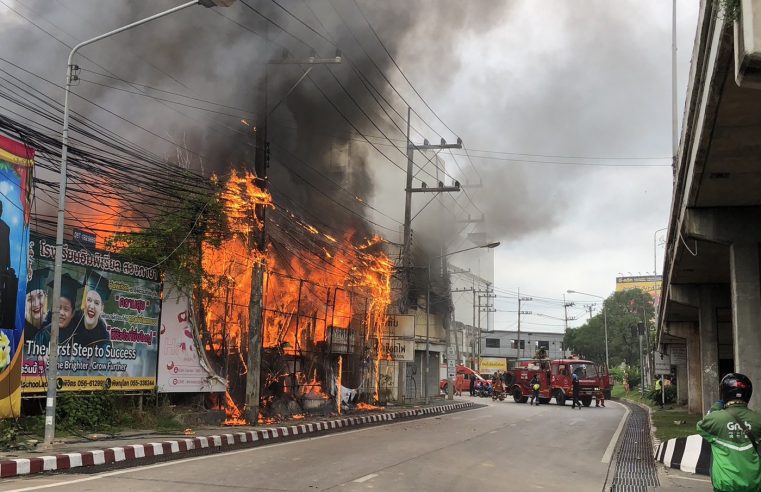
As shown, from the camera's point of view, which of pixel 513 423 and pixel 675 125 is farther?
pixel 513 423

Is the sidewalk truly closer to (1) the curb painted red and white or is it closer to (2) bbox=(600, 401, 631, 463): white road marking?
(2) bbox=(600, 401, 631, 463): white road marking

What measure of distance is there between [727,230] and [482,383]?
1433 inches

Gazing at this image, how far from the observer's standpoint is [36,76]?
1616 cm

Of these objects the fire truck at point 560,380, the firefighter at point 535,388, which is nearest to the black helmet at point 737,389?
the fire truck at point 560,380

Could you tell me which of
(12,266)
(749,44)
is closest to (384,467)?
(12,266)

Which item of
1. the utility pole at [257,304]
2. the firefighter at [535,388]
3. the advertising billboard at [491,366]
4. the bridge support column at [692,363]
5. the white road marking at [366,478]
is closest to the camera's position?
the white road marking at [366,478]

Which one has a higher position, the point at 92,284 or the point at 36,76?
the point at 36,76

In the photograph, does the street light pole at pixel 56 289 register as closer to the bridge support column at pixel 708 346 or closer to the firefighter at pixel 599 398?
the bridge support column at pixel 708 346

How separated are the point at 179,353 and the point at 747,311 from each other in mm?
12080

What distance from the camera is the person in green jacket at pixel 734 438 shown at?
4.62 meters

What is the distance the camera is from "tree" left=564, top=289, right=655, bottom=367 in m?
72.7

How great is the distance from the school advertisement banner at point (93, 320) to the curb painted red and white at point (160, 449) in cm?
264

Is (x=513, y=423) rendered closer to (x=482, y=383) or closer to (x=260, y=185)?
(x=260, y=185)

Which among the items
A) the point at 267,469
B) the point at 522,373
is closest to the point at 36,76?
the point at 267,469
